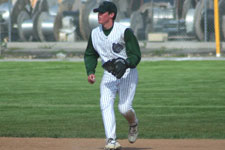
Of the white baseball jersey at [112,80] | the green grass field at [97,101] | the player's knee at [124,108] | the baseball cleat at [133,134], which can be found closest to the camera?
the white baseball jersey at [112,80]

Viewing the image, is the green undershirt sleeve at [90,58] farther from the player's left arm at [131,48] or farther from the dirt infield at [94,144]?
the dirt infield at [94,144]

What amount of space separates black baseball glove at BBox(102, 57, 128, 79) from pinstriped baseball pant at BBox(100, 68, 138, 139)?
4.3 inches

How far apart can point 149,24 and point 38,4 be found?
6.08 metres

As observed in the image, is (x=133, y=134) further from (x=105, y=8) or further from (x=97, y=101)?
(x=97, y=101)

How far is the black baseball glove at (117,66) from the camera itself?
26.9 feet

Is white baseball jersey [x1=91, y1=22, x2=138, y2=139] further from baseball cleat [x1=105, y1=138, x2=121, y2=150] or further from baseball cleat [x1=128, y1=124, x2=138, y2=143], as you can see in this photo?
baseball cleat [x1=128, y1=124, x2=138, y2=143]

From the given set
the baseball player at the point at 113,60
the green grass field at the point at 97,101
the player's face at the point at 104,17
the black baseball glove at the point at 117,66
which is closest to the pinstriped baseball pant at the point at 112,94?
the baseball player at the point at 113,60

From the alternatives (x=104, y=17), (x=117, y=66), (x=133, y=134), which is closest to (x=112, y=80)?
(x=117, y=66)

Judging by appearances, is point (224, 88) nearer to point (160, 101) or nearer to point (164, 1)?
point (160, 101)

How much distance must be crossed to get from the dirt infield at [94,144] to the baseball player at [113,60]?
764 mm

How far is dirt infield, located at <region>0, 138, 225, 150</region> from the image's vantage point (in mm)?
9055

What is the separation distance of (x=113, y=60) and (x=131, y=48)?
0.24 metres

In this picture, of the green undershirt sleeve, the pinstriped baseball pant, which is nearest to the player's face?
the green undershirt sleeve

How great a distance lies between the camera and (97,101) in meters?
15.3
